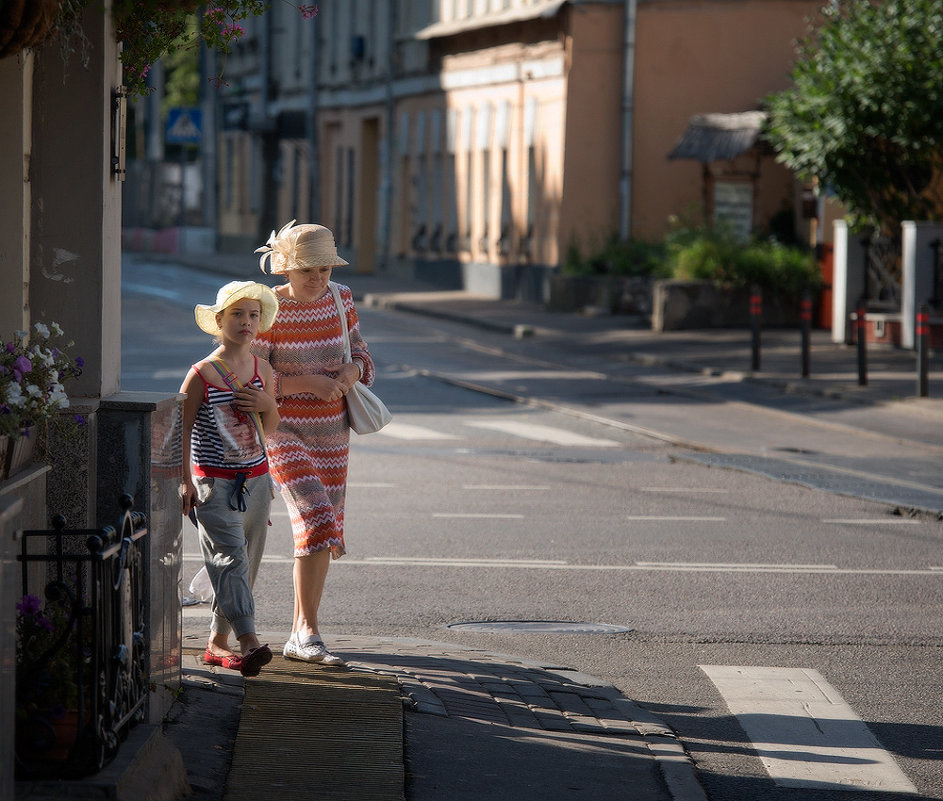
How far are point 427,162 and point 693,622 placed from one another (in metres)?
34.1

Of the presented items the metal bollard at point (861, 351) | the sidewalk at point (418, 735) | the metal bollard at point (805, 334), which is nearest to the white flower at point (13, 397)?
the sidewalk at point (418, 735)

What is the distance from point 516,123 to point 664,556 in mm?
27134

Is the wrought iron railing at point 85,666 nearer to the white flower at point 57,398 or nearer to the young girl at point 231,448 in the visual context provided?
the white flower at point 57,398

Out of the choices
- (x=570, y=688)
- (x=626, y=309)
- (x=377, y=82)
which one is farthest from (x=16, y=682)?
(x=377, y=82)

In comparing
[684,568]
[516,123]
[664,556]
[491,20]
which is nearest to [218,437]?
[684,568]

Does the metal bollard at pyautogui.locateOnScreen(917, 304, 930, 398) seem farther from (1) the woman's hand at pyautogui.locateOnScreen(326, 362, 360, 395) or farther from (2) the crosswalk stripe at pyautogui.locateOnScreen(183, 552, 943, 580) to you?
(1) the woman's hand at pyautogui.locateOnScreen(326, 362, 360, 395)

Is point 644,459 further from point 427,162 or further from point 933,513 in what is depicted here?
point 427,162

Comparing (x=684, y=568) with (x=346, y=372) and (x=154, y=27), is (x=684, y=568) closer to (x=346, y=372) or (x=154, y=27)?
(x=346, y=372)

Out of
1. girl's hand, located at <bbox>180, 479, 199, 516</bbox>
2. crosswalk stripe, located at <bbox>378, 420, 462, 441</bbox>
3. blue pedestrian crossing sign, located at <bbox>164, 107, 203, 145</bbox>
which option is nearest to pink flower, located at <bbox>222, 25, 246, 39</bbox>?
girl's hand, located at <bbox>180, 479, 199, 516</bbox>

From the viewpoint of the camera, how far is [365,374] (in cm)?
729

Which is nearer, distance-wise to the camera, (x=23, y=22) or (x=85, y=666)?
(x=23, y=22)

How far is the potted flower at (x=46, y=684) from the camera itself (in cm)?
472

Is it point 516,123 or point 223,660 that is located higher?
point 516,123

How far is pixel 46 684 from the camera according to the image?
15.7 ft
